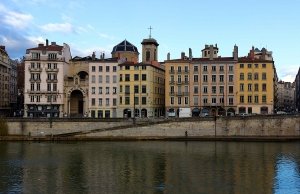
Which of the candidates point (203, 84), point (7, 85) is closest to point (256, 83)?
point (203, 84)

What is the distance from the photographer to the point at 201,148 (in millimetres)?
72062

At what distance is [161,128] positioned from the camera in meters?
87.0

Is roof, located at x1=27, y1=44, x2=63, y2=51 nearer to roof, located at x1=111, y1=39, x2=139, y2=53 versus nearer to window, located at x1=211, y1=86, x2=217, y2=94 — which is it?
roof, located at x1=111, y1=39, x2=139, y2=53

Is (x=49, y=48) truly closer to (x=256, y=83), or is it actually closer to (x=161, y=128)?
(x=161, y=128)

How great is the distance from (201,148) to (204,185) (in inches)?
1225

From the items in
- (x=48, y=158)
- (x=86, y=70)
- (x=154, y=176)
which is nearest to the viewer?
(x=154, y=176)

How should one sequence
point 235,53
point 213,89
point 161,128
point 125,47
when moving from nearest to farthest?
point 161,128 → point 235,53 → point 213,89 → point 125,47

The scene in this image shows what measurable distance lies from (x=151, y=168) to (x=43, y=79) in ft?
198

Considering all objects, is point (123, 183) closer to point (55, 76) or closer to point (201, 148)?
point (201, 148)

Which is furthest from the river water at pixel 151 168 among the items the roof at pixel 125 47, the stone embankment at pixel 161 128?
the roof at pixel 125 47

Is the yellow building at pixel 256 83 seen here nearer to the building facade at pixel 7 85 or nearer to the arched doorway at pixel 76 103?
the arched doorway at pixel 76 103

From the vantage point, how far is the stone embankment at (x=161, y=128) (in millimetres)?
84812

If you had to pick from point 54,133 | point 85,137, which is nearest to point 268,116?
point 85,137

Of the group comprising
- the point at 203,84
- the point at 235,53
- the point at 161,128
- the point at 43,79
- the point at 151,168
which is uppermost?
the point at 235,53
